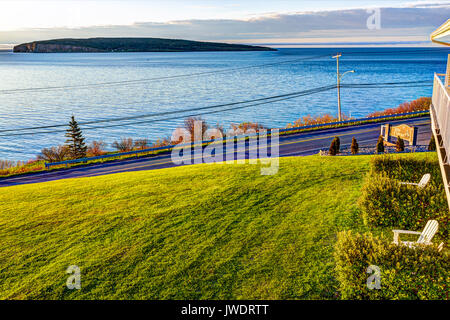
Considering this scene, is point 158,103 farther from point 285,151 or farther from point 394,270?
point 394,270

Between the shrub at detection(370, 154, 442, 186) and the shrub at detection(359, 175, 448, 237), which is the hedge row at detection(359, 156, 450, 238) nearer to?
the shrub at detection(359, 175, 448, 237)

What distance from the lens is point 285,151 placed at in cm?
2961

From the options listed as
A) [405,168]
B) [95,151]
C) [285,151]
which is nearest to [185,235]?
[405,168]

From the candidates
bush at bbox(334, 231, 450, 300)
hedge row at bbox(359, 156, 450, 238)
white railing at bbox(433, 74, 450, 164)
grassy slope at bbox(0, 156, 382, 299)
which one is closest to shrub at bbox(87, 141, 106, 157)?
grassy slope at bbox(0, 156, 382, 299)

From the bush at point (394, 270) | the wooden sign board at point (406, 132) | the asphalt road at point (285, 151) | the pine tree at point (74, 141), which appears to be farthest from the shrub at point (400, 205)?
the pine tree at point (74, 141)

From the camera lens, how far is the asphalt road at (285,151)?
2752 cm

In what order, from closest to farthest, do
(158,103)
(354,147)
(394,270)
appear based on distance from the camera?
(394,270) → (354,147) → (158,103)

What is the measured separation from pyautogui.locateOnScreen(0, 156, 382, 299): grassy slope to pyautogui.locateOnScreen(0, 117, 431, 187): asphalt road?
10.8 metres

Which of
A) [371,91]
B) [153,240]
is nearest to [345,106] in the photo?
[371,91]

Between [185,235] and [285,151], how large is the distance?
786 inches

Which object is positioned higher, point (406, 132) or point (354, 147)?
point (406, 132)

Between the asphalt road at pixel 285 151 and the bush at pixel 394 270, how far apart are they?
21041mm

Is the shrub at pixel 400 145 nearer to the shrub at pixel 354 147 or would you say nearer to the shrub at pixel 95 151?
the shrub at pixel 354 147
